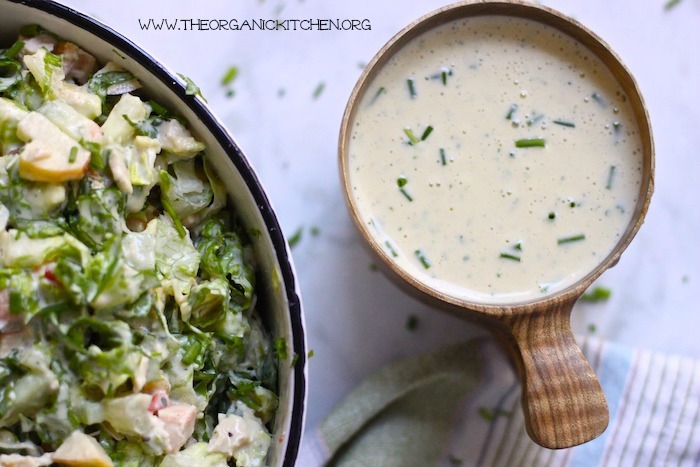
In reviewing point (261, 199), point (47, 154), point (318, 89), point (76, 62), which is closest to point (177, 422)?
point (261, 199)

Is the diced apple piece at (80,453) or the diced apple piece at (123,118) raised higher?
the diced apple piece at (123,118)

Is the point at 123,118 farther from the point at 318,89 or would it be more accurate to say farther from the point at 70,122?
the point at 318,89

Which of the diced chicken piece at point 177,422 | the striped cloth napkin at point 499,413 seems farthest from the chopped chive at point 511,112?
the diced chicken piece at point 177,422

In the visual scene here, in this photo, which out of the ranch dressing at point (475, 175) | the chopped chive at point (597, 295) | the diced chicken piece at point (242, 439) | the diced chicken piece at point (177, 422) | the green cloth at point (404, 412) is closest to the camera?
the diced chicken piece at point (177, 422)

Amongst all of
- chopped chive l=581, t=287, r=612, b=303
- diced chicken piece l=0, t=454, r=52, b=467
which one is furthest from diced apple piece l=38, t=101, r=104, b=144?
chopped chive l=581, t=287, r=612, b=303

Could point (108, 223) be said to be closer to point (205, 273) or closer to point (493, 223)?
point (205, 273)

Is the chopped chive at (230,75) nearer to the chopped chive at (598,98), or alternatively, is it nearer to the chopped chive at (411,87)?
the chopped chive at (411,87)
